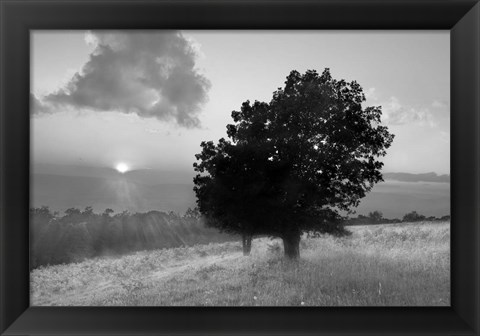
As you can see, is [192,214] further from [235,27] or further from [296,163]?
[235,27]

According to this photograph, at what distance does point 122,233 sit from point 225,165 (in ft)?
4.87

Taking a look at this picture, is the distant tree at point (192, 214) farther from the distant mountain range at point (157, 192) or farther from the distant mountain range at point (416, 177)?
the distant mountain range at point (416, 177)

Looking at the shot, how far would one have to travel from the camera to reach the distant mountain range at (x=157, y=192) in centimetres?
371

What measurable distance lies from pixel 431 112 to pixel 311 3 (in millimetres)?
1941

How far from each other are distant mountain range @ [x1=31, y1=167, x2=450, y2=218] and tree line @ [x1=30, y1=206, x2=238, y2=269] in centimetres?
10

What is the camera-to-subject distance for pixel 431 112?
3.79m

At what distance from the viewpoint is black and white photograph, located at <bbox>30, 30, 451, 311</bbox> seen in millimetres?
3549

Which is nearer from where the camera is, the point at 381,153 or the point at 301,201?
the point at 381,153

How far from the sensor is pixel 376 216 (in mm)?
3955

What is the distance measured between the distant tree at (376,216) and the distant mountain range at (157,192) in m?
0.05

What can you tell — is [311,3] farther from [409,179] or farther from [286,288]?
[286,288]

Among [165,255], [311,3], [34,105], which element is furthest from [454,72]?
[34,105]

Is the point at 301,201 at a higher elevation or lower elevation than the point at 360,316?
higher

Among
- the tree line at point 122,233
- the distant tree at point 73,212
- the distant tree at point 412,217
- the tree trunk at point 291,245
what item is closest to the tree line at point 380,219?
the distant tree at point 412,217
